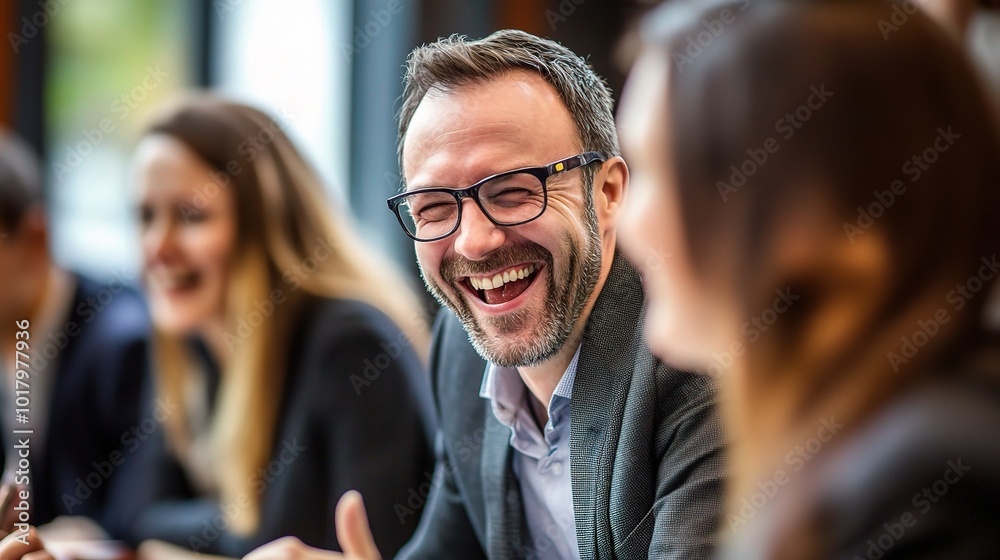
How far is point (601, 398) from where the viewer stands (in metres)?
0.90

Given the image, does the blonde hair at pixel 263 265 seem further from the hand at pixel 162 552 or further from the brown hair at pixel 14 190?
the brown hair at pixel 14 190

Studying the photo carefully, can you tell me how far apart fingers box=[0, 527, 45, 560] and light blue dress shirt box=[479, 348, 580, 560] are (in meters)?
0.59

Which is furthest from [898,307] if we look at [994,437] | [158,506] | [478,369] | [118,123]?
[118,123]

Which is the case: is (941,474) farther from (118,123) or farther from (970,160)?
(118,123)

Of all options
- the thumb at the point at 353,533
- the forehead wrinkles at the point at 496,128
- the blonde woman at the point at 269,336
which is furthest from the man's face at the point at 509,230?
the blonde woman at the point at 269,336

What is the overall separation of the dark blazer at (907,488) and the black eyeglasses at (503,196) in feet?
1.36

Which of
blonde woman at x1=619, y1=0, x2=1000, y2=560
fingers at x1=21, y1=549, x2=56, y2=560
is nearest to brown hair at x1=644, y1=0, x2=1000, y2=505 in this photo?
blonde woman at x1=619, y1=0, x2=1000, y2=560

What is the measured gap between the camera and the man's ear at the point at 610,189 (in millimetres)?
918

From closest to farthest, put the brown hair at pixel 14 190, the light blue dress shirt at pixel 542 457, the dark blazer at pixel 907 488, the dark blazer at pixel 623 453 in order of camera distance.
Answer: the dark blazer at pixel 907 488, the dark blazer at pixel 623 453, the light blue dress shirt at pixel 542 457, the brown hair at pixel 14 190

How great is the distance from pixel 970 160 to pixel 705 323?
189 millimetres

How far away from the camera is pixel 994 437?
0.51 meters

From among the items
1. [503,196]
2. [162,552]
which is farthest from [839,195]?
[162,552]

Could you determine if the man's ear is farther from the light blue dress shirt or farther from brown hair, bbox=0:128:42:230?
brown hair, bbox=0:128:42:230

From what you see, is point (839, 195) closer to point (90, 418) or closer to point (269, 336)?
point (269, 336)
